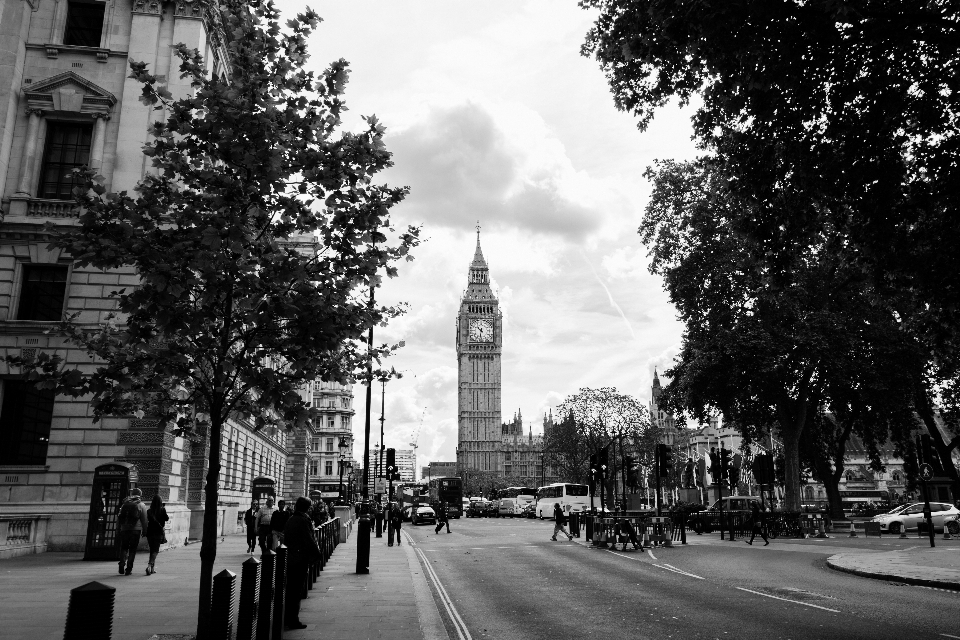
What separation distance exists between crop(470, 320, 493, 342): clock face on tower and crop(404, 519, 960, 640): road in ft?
531

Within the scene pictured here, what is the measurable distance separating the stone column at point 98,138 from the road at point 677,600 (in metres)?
16.2

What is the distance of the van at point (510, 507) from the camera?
241 ft

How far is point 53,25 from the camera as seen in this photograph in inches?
940

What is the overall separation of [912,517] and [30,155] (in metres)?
42.1

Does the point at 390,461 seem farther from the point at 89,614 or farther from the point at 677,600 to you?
the point at 89,614

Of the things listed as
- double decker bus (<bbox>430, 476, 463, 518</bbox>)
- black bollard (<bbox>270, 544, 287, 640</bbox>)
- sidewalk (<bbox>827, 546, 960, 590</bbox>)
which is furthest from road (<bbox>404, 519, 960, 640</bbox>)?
double decker bus (<bbox>430, 476, 463, 518</bbox>)

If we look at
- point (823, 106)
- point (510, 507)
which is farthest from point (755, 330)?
point (510, 507)

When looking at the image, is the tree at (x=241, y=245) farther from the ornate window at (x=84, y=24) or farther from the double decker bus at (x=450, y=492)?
the double decker bus at (x=450, y=492)

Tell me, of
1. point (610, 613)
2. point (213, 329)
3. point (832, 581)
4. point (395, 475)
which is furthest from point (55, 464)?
point (832, 581)

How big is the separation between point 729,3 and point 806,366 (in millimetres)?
27577

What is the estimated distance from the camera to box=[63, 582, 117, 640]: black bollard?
4312 millimetres

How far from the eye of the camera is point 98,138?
76.0ft

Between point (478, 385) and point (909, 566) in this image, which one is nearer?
point (909, 566)

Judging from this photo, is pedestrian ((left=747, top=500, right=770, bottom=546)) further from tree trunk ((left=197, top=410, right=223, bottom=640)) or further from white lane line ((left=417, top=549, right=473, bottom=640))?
tree trunk ((left=197, top=410, right=223, bottom=640))
